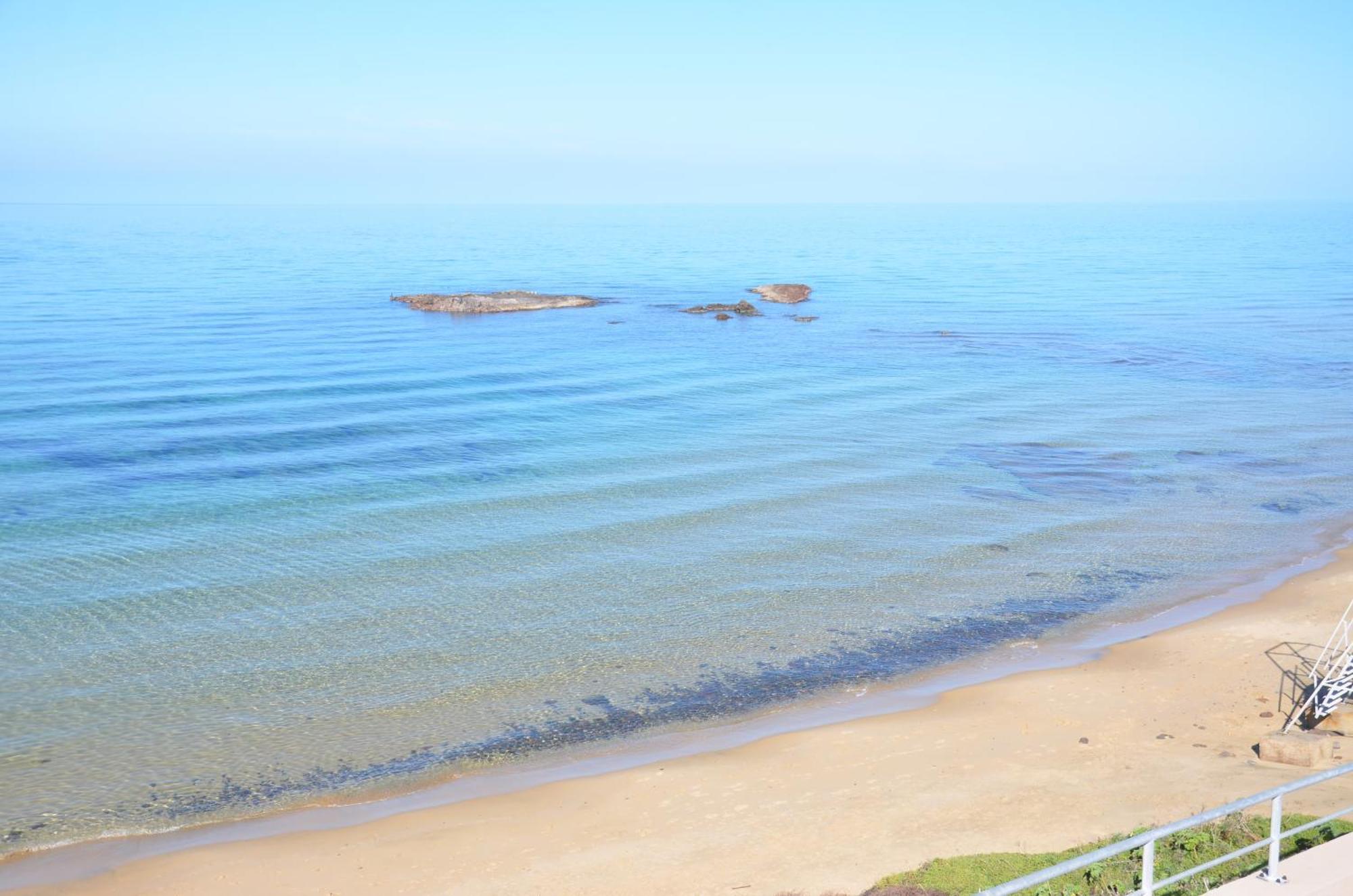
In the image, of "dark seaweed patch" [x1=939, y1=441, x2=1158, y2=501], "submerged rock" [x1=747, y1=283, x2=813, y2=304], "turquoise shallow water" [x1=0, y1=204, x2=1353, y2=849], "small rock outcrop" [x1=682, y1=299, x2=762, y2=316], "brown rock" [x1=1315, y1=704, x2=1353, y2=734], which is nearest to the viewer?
"brown rock" [x1=1315, y1=704, x2=1353, y2=734]

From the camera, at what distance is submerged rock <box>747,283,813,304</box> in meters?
54.6

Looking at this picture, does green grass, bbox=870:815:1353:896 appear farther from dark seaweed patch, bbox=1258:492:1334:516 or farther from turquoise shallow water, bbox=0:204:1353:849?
dark seaweed patch, bbox=1258:492:1334:516

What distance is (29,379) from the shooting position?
3312cm

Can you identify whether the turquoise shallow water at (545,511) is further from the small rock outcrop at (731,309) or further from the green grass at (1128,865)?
the green grass at (1128,865)

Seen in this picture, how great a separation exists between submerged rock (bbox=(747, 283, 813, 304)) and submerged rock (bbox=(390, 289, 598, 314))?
8.91m

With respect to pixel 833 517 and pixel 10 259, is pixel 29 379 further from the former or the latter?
pixel 10 259

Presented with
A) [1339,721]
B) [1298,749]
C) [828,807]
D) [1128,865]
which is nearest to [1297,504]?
[1339,721]

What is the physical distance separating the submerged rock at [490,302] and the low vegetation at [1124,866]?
136 feet

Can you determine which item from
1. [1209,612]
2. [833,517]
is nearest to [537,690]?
[833,517]

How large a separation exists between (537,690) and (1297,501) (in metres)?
17.7

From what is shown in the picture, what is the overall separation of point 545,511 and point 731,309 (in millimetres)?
28294

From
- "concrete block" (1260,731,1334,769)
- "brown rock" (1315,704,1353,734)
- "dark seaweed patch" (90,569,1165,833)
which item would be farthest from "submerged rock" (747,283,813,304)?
"concrete block" (1260,731,1334,769)

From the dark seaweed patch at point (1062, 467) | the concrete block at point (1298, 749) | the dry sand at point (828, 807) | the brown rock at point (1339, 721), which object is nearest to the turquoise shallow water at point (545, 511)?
the dark seaweed patch at point (1062, 467)

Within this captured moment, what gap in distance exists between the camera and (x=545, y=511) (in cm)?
2269
